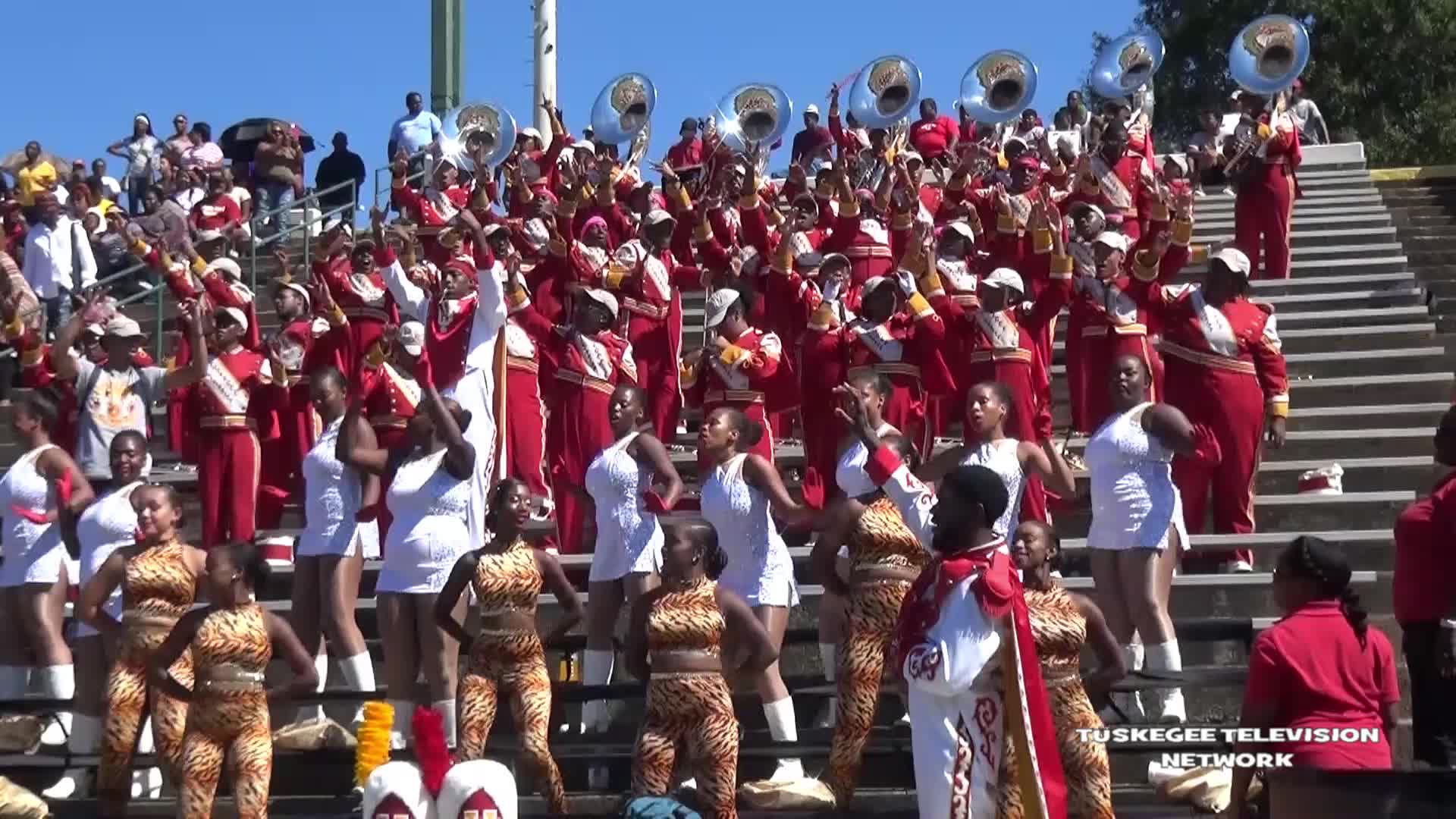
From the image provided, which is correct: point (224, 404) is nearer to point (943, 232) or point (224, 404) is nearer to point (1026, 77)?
point (943, 232)

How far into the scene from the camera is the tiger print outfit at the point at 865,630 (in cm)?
924

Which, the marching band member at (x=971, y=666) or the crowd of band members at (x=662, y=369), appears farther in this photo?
the crowd of band members at (x=662, y=369)

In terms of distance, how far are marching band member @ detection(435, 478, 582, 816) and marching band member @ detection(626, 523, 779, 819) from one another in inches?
18.8

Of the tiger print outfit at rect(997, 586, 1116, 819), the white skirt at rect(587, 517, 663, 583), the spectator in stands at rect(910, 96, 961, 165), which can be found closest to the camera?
the tiger print outfit at rect(997, 586, 1116, 819)

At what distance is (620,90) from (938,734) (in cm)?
1172

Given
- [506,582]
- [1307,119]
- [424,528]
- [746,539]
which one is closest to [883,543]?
[746,539]

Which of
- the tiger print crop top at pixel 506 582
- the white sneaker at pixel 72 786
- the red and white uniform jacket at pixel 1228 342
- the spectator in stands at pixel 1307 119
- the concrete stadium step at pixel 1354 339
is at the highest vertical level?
the spectator in stands at pixel 1307 119

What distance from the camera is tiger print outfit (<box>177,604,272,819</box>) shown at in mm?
9461

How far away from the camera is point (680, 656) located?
9.21 meters

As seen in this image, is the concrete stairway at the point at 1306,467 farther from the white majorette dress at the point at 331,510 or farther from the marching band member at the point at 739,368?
the marching band member at the point at 739,368

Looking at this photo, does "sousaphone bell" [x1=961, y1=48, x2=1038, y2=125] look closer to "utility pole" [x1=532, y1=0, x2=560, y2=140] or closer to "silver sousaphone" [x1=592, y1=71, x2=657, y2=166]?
"silver sousaphone" [x1=592, y1=71, x2=657, y2=166]

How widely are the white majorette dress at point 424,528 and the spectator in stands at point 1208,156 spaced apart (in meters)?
7.86

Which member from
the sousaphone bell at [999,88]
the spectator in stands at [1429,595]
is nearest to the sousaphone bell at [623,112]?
the sousaphone bell at [999,88]

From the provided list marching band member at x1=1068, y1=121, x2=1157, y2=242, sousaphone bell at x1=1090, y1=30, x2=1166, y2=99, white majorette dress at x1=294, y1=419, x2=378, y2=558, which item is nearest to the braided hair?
white majorette dress at x1=294, y1=419, x2=378, y2=558
